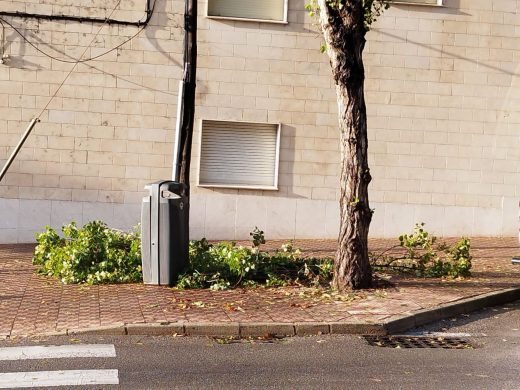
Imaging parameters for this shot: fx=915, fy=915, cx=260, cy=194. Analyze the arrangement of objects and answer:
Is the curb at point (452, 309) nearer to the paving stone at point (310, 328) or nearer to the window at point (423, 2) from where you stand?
the paving stone at point (310, 328)

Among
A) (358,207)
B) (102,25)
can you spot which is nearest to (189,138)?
(358,207)

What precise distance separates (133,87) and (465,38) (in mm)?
6461

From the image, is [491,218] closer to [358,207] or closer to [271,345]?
[358,207]

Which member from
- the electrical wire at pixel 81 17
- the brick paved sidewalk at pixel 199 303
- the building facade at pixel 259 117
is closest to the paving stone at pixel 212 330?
the brick paved sidewalk at pixel 199 303

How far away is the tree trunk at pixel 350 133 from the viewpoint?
1086 cm

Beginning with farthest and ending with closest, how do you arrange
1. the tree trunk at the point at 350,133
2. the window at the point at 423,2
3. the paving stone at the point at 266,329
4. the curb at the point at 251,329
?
the window at the point at 423,2, the tree trunk at the point at 350,133, the paving stone at the point at 266,329, the curb at the point at 251,329

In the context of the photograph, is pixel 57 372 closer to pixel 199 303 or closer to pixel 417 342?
pixel 199 303

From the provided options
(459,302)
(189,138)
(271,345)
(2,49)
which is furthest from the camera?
(2,49)

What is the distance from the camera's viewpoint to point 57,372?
7.38 metres

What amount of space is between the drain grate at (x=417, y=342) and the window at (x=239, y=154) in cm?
850

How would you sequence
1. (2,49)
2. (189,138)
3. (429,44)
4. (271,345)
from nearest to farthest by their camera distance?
(271,345), (189,138), (2,49), (429,44)

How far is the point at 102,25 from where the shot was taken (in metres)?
16.9

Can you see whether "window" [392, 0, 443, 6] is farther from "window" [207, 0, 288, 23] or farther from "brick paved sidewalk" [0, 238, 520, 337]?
"brick paved sidewalk" [0, 238, 520, 337]

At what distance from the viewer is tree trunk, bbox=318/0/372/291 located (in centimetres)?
1086
